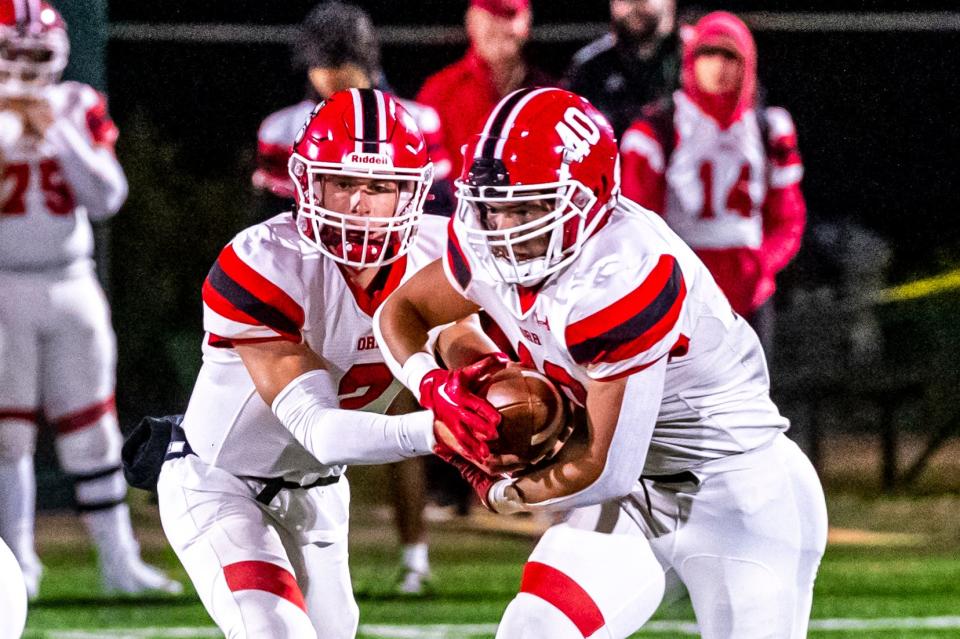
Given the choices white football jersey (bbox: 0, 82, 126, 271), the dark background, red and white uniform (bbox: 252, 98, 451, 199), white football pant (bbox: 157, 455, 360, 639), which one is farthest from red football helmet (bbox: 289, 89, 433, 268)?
the dark background

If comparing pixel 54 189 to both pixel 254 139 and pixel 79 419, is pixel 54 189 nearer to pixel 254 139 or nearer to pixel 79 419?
pixel 79 419

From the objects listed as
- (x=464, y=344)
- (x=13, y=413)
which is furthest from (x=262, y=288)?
(x=13, y=413)

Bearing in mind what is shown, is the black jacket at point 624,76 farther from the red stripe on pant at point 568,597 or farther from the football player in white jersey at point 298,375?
the red stripe on pant at point 568,597

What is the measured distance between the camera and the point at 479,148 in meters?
2.77

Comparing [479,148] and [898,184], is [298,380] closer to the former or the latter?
[479,148]

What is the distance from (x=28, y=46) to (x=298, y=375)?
114 inches

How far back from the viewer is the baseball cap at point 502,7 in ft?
18.6

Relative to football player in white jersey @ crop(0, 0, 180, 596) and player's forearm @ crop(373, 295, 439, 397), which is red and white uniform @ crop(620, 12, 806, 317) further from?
player's forearm @ crop(373, 295, 439, 397)

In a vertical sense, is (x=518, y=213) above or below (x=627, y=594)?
above

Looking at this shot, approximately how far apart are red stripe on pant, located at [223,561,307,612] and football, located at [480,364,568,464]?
481 mm

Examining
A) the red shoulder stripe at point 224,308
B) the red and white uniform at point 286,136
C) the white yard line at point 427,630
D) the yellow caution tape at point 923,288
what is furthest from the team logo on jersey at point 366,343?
the yellow caution tape at point 923,288

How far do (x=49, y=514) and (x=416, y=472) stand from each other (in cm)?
156

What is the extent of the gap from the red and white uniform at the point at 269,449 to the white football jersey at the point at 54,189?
2331 mm

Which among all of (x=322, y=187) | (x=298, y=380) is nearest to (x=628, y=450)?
(x=298, y=380)
